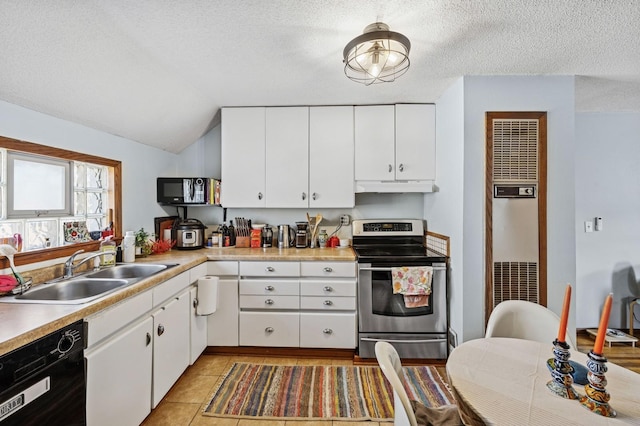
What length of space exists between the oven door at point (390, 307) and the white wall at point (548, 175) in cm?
24

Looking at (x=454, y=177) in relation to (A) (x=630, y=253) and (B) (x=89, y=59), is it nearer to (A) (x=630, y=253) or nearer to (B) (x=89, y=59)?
(A) (x=630, y=253)

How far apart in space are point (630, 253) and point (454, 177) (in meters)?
2.32

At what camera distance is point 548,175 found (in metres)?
2.14

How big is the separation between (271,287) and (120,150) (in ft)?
5.67

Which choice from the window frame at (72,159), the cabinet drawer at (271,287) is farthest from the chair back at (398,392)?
the window frame at (72,159)

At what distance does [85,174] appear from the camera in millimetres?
2213

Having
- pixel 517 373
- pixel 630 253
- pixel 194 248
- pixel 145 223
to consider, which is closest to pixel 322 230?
pixel 194 248

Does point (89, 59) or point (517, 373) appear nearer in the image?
point (517, 373)

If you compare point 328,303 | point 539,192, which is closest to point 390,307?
point 328,303

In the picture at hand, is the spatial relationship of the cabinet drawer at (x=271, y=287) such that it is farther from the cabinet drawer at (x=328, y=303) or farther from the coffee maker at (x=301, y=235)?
the coffee maker at (x=301, y=235)

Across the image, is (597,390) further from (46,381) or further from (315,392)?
(46,381)

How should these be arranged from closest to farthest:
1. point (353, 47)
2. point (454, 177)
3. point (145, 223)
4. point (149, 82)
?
point (353, 47), point (149, 82), point (454, 177), point (145, 223)

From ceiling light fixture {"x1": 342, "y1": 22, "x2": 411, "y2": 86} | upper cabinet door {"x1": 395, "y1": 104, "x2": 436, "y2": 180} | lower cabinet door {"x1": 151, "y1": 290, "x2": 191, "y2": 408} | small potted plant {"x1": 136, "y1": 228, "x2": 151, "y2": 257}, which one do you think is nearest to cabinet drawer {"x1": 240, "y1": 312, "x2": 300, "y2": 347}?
lower cabinet door {"x1": 151, "y1": 290, "x2": 191, "y2": 408}

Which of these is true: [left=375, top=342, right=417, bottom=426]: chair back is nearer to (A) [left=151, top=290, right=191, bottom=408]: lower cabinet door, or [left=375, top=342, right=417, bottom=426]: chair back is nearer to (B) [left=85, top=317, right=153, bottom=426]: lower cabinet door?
(B) [left=85, top=317, right=153, bottom=426]: lower cabinet door
